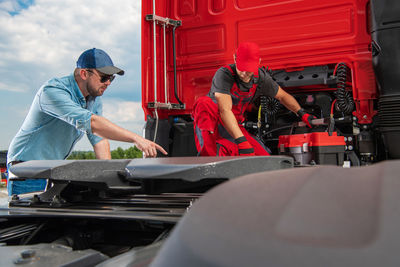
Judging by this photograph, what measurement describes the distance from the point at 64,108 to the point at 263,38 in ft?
5.06

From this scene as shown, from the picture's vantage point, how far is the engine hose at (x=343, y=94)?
2451 mm

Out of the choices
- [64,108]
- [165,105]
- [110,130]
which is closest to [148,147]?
[110,130]

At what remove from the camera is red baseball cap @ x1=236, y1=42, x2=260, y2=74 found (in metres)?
2.57

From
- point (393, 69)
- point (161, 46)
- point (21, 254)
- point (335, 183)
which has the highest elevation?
point (161, 46)

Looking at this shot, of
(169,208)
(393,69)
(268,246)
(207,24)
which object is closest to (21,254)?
(169,208)

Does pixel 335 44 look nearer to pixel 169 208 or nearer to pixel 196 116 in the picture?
pixel 196 116

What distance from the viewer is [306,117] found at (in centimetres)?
272

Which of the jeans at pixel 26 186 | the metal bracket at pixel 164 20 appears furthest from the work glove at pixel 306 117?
the jeans at pixel 26 186

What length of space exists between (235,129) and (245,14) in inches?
35.3

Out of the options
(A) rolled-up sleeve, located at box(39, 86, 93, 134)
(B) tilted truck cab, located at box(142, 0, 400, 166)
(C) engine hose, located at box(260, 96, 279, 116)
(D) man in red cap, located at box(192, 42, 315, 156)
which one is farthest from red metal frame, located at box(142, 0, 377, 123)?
(A) rolled-up sleeve, located at box(39, 86, 93, 134)

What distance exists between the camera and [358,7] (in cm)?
243

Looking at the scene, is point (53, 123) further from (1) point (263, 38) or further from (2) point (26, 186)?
(1) point (263, 38)

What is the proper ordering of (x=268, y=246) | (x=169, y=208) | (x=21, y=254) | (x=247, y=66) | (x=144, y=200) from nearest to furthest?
1. (x=268, y=246)
2. (x=21, y=254)
3. (x=169, y=208)
4. (x=144, y=200)
5. (x=247, y=66)

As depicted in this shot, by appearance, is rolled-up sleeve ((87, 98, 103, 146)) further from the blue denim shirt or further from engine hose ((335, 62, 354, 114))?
engine hose ((335, 62, 354, 114))
